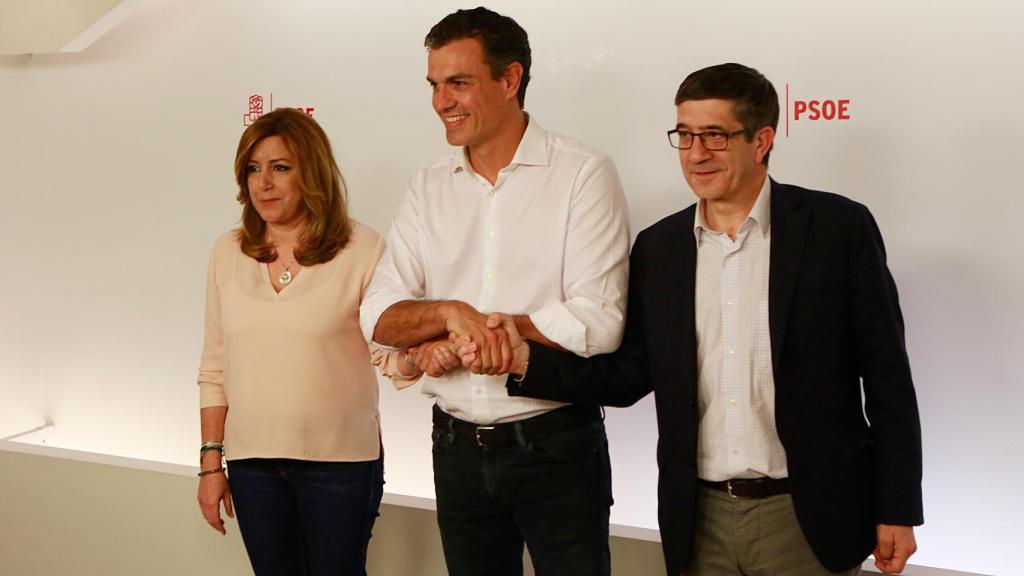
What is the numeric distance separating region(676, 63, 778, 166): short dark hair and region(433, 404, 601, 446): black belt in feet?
2.17

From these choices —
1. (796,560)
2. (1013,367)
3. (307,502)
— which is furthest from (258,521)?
(1013,367)

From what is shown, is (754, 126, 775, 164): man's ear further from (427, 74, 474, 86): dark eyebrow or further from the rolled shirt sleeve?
(427, 74, 474, 86): dark eyebrow

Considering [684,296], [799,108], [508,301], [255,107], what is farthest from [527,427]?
[255,107]

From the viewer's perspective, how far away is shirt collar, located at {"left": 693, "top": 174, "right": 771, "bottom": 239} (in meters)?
2.00

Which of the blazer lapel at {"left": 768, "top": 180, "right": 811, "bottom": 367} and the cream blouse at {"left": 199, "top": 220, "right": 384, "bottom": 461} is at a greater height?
the blazer lapel at {"left": 768, "top": 180, "right": 811, "bottom": 367}

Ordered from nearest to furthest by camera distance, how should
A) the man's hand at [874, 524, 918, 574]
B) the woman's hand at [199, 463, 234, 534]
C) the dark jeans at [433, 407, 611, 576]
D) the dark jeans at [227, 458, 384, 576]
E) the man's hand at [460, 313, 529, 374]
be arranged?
the man's hand at [874, 524, 918, 574], the man's hand at [460, 313, 529, 374], the dark jeans at [433, 407, 611, 576], the dark jeans at [227, 458, 384, 576], the woman's hand at [199, 463, 234, 534]

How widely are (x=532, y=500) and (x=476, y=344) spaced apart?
360mm

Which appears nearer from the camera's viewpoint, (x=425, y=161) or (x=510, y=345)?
(x=510, y=345)

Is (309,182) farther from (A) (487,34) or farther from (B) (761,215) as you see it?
(B) (761,215)

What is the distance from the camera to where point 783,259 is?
1965 millimetres

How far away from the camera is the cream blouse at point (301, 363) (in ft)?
8.14

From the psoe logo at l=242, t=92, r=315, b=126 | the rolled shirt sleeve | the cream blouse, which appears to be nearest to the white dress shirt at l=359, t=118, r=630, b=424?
the rolled shirt sleeve

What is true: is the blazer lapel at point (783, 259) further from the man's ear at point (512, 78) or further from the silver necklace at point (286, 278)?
the silver necklace at point (286, 278)

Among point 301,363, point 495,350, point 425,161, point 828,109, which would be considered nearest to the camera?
point 495,350
